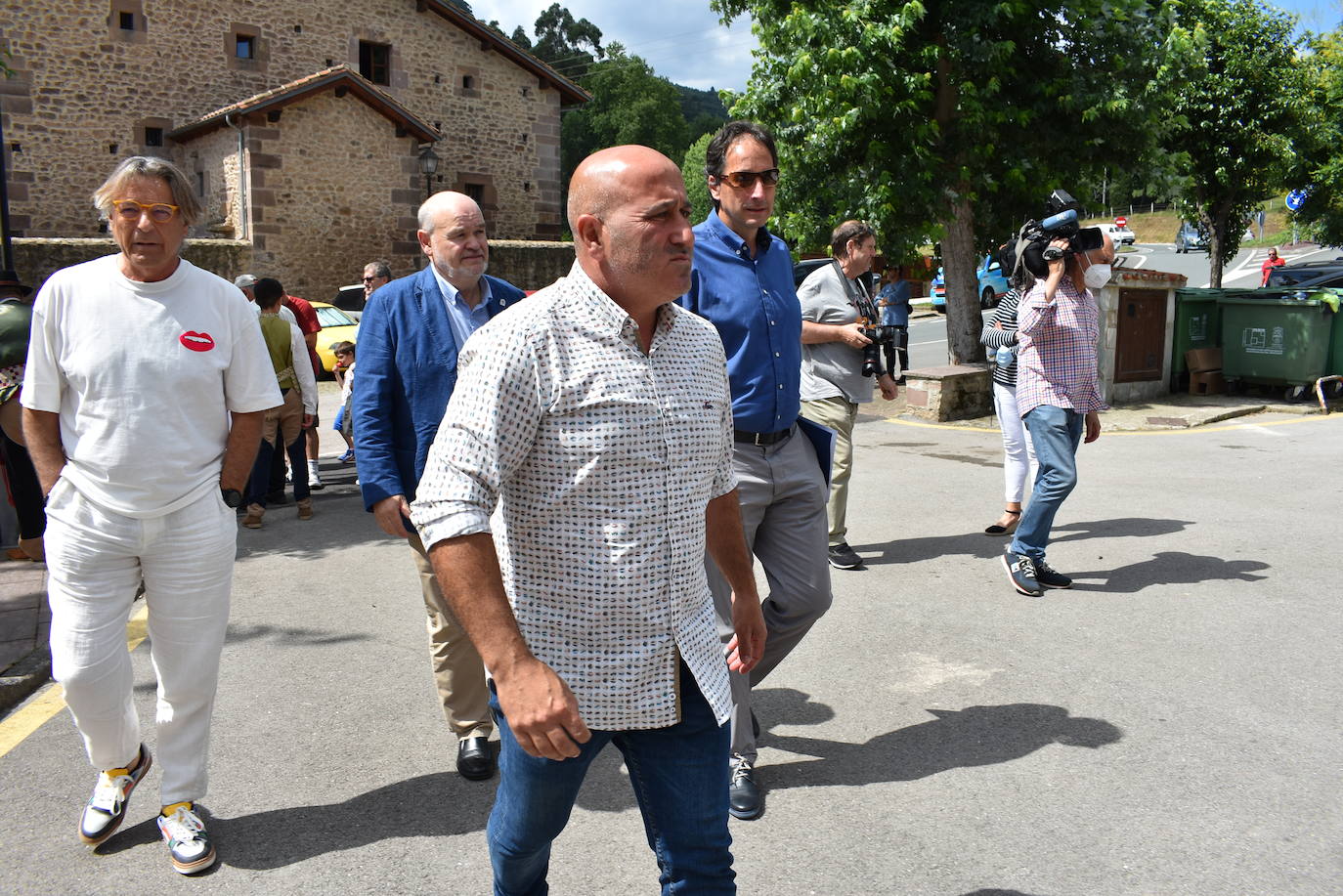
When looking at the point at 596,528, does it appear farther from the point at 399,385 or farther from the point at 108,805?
the point at 108,805

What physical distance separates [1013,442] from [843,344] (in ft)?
5.21

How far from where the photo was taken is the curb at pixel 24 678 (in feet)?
15.0

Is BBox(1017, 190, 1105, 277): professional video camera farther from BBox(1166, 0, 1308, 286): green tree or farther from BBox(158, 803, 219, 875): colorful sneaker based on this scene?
BBox(1166, 0, 1308, 286): green tree

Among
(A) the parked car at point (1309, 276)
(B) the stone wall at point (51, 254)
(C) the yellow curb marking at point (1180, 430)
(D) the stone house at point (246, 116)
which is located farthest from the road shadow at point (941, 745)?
(D) the stone house at point (246, 116)

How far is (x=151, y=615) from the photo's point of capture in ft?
10.9

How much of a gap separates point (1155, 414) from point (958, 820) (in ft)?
32.1

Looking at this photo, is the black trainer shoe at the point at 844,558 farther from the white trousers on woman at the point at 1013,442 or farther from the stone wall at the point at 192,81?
the stone wall at the point at 192,81

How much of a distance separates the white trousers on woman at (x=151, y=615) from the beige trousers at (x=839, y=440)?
11.5 feet

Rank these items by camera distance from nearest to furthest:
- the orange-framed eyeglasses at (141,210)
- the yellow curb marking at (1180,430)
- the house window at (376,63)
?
the orange-framed eyeglasses at (141,210), the yellow curb marking at (1180,430), the house window at (376,63)

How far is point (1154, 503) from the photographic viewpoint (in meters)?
7.90

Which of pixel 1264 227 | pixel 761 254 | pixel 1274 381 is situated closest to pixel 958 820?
pixel 761 254

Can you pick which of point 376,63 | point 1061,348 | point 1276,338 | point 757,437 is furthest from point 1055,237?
point 376,63

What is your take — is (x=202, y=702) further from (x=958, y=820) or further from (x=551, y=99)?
(x=551, y=99)

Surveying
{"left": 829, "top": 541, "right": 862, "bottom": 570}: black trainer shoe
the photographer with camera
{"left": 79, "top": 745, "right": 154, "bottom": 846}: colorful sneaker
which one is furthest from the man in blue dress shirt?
{"left": 829, "top": 541, "right": 862, "bottom": 570}: black trainer shoe
